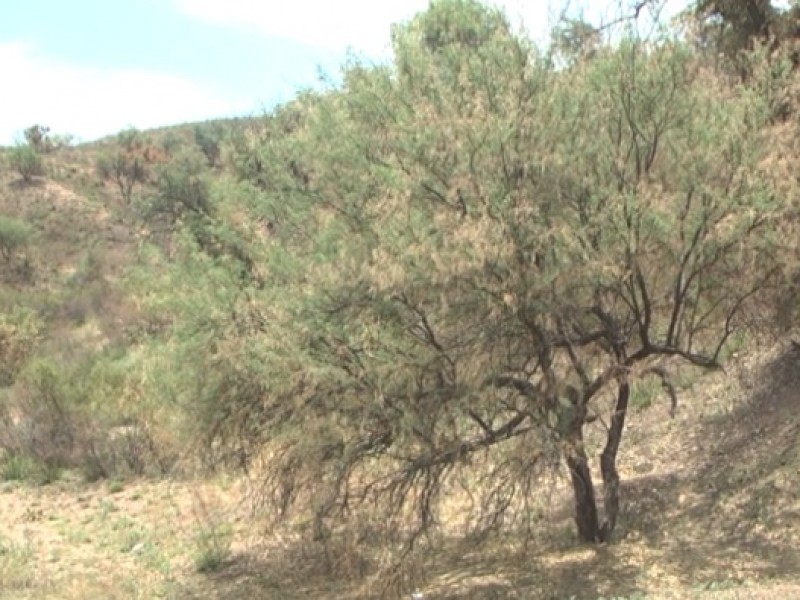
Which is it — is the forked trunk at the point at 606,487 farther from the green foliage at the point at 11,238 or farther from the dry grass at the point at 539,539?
the green foliage at the point at 11,238

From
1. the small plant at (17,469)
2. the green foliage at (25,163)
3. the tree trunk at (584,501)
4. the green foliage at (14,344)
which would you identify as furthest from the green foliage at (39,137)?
the tree trunk at (584,501)

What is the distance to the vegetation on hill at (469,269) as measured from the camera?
958cm

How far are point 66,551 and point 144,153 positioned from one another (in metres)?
57.6

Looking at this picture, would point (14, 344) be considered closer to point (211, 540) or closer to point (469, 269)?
point (211, 540)

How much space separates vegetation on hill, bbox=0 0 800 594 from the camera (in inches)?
377

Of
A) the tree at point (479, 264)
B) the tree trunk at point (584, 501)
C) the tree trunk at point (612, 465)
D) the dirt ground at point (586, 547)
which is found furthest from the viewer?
the tree trunk at point (584, 501)

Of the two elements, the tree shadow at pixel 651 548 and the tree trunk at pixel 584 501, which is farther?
the tree trunk at pixel 584 501

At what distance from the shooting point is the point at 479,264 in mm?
9133

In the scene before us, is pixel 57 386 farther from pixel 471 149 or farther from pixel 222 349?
pixel 471 149

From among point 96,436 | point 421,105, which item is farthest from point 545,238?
point 96,436

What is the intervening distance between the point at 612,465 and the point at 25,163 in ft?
213

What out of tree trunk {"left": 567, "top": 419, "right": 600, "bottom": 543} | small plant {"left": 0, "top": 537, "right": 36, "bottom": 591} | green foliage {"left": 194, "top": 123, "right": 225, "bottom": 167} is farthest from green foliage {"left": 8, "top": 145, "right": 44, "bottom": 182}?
tree trunk {"left": 567, "top": 419, "right": 600, "bottom": 543}

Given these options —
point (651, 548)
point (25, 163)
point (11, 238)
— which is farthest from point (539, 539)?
point (25, 163)

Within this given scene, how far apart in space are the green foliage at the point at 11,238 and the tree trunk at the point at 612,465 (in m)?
47.2
